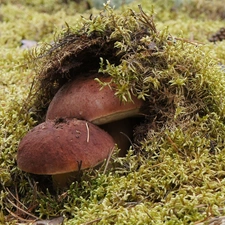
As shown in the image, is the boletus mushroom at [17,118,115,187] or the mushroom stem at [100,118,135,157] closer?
the boletus mushroom at [17,118,115,187]

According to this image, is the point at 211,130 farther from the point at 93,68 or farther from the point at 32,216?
the point at 32,216

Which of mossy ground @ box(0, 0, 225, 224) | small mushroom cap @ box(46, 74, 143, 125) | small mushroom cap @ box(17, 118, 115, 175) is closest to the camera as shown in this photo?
mossy ground @ box(0, 0, 225, 224)

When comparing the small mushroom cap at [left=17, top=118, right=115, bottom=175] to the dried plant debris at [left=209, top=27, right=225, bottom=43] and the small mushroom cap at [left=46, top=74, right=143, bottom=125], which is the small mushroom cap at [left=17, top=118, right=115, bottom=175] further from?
the dried plant debris at [left=209, top=27, right=225, bottom=43]

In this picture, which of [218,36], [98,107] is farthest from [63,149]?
[218,36]

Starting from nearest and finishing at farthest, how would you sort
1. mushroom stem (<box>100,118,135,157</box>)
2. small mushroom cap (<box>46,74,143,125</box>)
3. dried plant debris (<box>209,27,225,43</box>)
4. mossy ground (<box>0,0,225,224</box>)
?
mossy ground (<box>0,0,225,224</box>) → small mushroom cap (<box>46,74,143,125</box>) → mushroom stem (<box>100,118,135,157</box>) → dried plant debris (<box>209,27,225,43</box>)

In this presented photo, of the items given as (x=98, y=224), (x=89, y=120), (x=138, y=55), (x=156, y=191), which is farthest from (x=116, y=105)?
(x=98, y=224)

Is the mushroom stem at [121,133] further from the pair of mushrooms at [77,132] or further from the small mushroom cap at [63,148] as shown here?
the small mushroom cap at [63,148]

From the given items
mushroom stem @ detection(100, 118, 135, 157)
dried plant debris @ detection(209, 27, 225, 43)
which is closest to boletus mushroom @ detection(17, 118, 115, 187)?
mushroom stem @ detection(100, 118, 135, 157)
